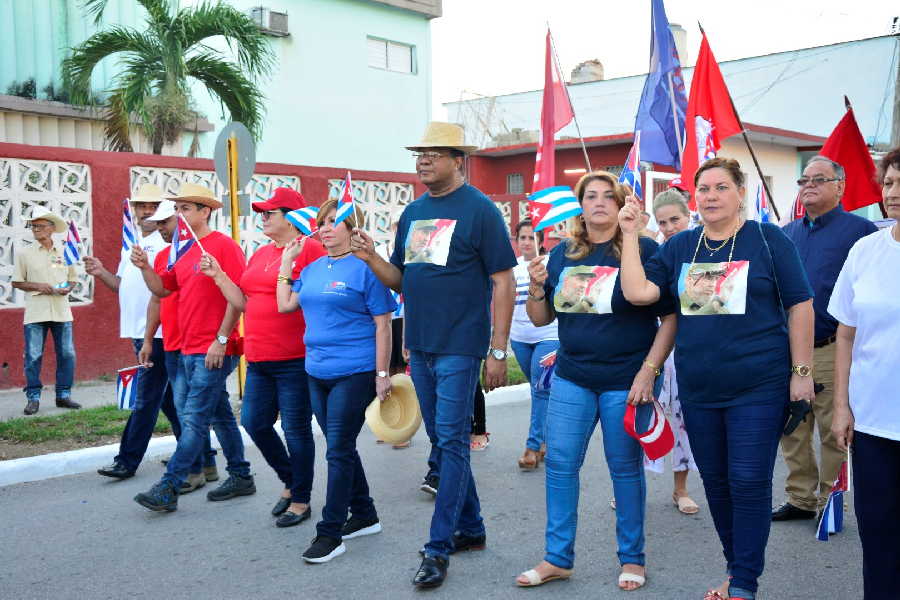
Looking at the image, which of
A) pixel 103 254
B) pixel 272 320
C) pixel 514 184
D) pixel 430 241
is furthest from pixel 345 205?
pixel 514 184

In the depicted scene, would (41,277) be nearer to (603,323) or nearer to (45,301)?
(45,301)

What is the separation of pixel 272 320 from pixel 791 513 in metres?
3.27

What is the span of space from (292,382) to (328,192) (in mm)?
8037

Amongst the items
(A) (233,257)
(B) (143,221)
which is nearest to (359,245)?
(A) (233,257)

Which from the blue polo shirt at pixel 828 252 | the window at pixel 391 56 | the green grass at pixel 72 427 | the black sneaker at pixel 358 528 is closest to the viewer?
the black sneaker at pixel 358 528

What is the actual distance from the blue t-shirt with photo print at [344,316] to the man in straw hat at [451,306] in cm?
25

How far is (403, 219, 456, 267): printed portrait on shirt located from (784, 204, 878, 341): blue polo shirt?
223 centimetres

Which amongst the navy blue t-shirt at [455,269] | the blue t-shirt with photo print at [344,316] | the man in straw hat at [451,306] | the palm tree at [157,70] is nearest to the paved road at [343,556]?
the man in straw hat at [451,306]

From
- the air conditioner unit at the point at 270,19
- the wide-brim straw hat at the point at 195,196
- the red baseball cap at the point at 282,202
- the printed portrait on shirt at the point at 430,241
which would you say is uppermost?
the air conditioner unit at the point at 270,19

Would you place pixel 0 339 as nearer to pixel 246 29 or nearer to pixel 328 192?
pixel 328 192

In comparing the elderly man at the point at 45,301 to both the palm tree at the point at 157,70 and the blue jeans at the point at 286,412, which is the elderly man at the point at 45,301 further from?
the blue jeans at the point at 286,412

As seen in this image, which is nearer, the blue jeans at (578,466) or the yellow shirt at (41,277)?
the blue jeans at (578,466)

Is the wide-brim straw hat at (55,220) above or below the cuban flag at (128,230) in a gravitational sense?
above

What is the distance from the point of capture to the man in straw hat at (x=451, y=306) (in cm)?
459
